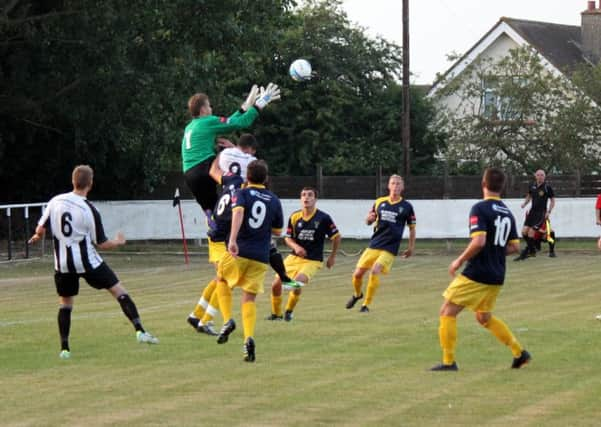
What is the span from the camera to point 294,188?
38.8m

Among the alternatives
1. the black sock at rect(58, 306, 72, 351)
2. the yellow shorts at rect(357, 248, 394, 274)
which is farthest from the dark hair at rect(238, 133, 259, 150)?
the yellow shorts at rect(357, 248, 394, 274)

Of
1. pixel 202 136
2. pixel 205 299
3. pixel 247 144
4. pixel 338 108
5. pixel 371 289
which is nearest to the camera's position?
pixel 202 136

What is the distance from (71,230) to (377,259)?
22.0 ft

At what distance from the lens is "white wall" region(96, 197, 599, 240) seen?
3425 centimetres

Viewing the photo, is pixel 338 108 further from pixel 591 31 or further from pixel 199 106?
pixel 199 106

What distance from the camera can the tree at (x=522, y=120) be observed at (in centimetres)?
4497

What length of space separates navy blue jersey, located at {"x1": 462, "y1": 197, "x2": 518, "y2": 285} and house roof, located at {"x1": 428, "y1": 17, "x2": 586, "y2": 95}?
4291 centimetres

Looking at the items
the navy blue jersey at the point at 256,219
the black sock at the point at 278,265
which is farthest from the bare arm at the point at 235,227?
the black sock at the point at 278,265

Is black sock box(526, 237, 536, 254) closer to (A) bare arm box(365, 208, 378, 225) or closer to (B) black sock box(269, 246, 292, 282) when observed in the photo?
(A) bare arm box(365, 208, 378, 225)

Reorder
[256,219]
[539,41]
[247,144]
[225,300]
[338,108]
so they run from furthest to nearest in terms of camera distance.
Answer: [539,41]
[338,108]
[247,144]
[225,300]
[256,219]

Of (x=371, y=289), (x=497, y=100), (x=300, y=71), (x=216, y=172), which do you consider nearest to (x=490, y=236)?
(x=216, y=172)

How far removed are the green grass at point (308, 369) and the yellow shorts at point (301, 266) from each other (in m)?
0.57

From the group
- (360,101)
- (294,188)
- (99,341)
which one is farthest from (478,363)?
(360,101)

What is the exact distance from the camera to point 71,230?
1245cm
